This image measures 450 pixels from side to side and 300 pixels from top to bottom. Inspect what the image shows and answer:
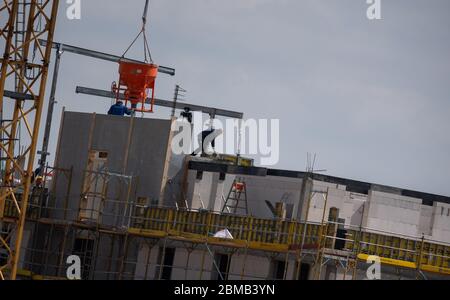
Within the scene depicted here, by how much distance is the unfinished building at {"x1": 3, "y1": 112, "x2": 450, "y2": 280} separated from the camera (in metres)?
52.2

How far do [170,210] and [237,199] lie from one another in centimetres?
441

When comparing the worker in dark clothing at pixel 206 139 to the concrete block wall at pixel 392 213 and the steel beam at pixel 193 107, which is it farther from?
the steel beam at pixel 193 107

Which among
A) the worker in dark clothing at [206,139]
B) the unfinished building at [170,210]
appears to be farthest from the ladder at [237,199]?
the worker in dark clothing at [206,139]

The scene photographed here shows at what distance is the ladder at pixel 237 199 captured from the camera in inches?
2255

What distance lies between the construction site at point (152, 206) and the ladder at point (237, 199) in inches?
3.2

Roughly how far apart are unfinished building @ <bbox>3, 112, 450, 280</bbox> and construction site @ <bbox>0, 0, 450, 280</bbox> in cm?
6

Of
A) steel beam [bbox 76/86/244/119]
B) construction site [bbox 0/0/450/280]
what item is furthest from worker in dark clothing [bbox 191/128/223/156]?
steel beam [bbox 76/86/244/119]

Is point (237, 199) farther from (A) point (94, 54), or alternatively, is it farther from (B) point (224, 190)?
(A) point (94, 54)

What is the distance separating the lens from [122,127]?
59.0m

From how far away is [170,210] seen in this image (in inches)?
2128

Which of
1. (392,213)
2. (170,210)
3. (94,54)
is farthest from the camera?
(94,54)

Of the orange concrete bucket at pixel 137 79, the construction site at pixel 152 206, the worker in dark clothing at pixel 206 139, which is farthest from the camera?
the orange concrete bucket at pixel 137 79


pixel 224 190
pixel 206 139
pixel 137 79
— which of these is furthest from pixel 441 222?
pixel 137 79
